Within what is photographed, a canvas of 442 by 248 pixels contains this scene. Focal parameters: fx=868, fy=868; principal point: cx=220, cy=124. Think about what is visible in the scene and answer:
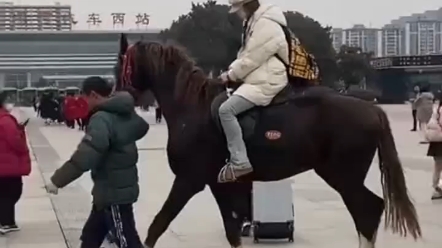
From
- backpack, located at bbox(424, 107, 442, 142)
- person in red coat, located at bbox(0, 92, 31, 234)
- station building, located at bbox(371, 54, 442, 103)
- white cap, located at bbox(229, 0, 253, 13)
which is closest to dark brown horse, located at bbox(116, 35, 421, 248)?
white cap, located at bbox(229, 0, 253, 13)

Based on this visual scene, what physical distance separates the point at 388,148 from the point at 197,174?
1.76 metres

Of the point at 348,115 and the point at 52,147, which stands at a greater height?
the point at 348,115

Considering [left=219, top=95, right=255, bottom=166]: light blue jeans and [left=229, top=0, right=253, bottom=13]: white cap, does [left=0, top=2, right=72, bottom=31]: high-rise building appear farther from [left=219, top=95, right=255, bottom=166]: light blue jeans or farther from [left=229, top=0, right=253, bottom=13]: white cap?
[left=219, top=95, right=255, bottom=166]: light blue jeans

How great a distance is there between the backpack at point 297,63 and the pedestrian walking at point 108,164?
1.58 metres

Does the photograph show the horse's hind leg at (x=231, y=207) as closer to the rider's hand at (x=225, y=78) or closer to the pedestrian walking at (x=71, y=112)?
the rider's hand at (x=225, y=78)

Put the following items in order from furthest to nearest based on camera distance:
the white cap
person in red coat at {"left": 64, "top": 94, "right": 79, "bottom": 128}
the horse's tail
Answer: person in red coat at {"left": 64, "top": 94, "right": 79, "bottom": 128} → the horse's tail → the white cap

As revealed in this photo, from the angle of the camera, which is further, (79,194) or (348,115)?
(79,194)

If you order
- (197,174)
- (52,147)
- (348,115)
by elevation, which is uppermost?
(348,115)

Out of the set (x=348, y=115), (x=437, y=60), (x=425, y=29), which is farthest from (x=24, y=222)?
(x=425, y=29)

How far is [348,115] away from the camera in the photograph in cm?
753

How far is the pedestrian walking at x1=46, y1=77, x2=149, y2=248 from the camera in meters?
6.27

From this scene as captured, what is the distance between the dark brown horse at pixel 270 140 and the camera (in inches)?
289

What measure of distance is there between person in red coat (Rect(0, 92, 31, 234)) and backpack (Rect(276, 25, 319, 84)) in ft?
12.5

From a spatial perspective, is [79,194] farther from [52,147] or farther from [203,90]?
[52,147]
